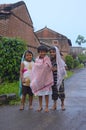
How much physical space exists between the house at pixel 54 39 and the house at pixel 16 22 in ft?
109

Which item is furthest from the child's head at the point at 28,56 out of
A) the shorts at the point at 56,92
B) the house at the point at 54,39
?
the house at the point at 54,39

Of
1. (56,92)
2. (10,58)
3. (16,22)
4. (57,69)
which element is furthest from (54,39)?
(57,69)

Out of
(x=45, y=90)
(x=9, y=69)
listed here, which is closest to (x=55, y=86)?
(x=45, y=90)

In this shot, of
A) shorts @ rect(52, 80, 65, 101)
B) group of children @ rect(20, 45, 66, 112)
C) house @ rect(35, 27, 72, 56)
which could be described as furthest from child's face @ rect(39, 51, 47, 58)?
house @ rect(35, 27, 72, 56)

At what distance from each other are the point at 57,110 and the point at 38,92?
2.28ft

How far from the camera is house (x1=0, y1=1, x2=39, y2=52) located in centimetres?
1942

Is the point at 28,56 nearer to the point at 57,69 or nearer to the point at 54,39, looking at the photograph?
the point at 57,69

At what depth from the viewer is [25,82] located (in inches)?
349

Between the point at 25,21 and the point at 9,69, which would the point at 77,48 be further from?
the point at 9,69

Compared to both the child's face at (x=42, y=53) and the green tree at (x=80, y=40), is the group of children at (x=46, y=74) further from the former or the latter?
the green tree at (x=80, y=40)

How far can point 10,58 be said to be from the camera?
Answer: 14.9 m

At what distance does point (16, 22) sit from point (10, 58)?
7.37m

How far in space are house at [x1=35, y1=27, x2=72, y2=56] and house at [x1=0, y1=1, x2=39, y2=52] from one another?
33.2 m

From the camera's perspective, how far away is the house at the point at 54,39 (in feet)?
200
